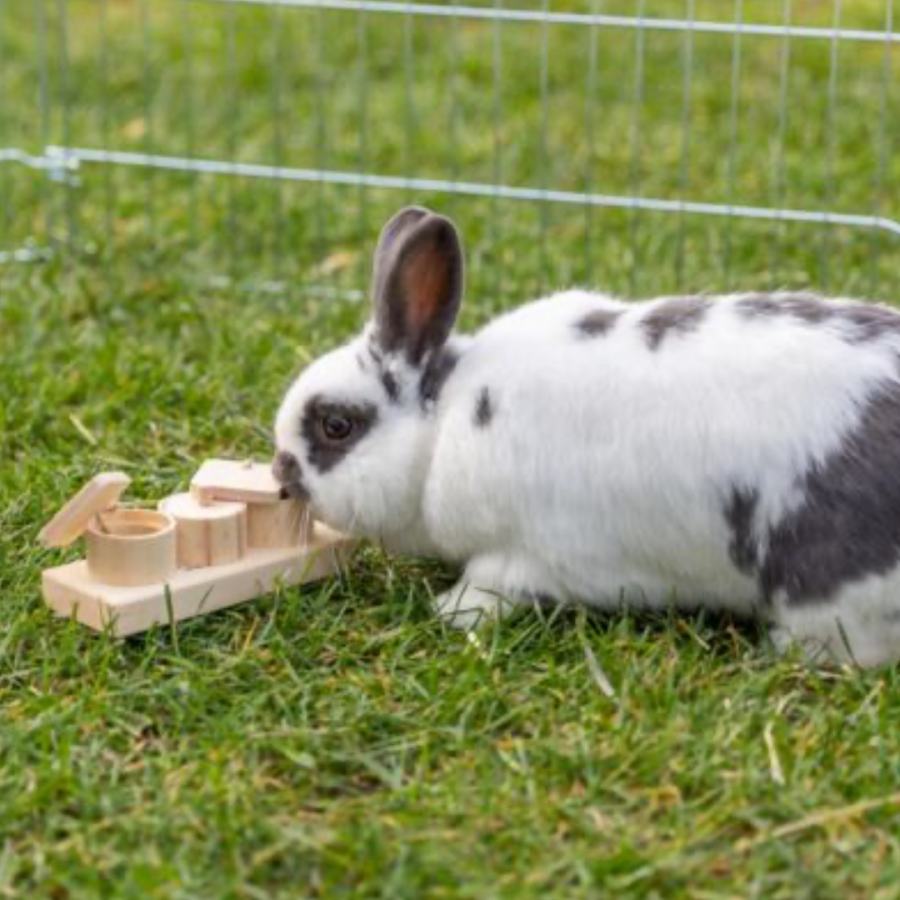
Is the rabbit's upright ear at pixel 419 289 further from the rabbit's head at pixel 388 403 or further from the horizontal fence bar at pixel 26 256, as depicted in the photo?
the horizontal fence bar at pixel 26 256

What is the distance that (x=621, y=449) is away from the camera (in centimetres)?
275

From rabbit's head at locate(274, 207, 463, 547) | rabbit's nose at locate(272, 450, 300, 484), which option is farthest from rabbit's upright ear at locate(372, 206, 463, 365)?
rabbit's nose at locate(272, 450, 300, 484)

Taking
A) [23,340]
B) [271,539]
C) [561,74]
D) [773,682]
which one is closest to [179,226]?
[23,340]

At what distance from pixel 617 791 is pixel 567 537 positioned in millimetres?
494

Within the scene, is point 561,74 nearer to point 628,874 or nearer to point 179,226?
point 179,226

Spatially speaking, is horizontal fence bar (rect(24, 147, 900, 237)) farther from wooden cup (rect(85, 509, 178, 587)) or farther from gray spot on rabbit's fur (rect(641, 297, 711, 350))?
wooden cup (rect(85, 509, 178, 587))

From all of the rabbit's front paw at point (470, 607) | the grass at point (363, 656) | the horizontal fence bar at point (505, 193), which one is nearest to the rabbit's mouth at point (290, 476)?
the grass at point (363, 656)

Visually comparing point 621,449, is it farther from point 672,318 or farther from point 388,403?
point 388,403

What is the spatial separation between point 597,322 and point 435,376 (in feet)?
0.84

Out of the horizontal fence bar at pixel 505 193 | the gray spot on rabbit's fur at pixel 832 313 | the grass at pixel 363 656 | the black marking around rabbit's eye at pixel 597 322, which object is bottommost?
the grass at pixel 363 656

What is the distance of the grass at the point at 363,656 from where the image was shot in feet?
7.50

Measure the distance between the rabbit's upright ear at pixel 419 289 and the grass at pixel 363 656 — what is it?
0.37 meters

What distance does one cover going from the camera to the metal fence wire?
4316 mm

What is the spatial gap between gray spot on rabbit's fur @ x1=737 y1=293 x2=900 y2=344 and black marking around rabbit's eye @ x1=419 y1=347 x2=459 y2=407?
435 mm
